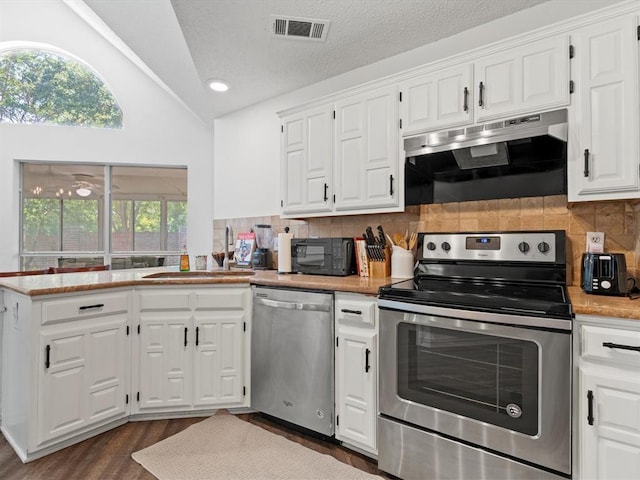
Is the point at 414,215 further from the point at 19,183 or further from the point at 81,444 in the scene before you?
the point at 19,183

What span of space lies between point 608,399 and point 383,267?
1.35 meters

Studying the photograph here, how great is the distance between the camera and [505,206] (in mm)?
2203

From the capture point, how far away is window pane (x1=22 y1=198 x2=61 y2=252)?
4438mm

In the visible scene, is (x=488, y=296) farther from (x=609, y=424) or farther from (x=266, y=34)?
(x=266, y=34)

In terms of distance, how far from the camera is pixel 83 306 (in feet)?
7.09

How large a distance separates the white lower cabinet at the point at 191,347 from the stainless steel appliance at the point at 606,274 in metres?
1.93

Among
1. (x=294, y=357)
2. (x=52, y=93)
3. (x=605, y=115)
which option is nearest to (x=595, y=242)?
(x=605, y=115)

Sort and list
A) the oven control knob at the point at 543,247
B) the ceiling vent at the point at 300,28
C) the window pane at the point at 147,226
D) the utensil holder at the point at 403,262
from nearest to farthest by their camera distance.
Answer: the oven control knob at the point at 543,247 → the ceiling vent at the point at 300,28 → the utensil holder at the point at 403,262 → the window pane at the point at 147,226

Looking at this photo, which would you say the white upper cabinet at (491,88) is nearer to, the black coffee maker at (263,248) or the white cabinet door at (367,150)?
the white cabinet door at (367,150)

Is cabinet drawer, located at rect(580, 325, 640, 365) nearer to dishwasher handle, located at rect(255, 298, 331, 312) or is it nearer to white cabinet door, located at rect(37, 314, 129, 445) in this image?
dishwasher handle, located at rect(255, 298, 331, 312)

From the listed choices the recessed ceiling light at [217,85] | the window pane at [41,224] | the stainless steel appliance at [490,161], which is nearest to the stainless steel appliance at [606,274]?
the stainless steel appliance at [490,161]

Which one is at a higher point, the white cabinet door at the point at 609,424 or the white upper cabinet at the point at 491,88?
the white upper cabinet at the point at 491,88

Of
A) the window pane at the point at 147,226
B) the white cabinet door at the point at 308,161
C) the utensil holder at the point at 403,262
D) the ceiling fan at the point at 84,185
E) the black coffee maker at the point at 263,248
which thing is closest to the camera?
the utensil holder at the point at 403,262

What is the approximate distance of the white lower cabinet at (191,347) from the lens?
2.44 m
